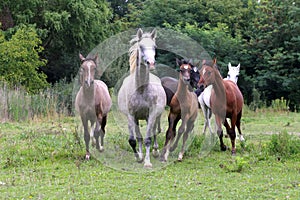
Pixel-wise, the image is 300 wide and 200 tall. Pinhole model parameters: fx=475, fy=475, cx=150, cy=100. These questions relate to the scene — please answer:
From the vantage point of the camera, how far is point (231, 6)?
99.7 ft

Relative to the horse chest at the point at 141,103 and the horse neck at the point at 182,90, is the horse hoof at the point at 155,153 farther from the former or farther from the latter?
the horse neck at the point at 182,90

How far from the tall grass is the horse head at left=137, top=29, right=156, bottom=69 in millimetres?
8090

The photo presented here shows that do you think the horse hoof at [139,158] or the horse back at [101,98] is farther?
the horse back at [101,98]

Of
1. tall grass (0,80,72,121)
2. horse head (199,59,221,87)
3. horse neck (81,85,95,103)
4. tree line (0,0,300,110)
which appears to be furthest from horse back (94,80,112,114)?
tree line (0,0,300,110)

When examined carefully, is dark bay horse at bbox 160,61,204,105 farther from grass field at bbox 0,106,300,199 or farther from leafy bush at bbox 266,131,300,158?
leafy bush at bbox 266,131,300,158

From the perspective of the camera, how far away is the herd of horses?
8.12m

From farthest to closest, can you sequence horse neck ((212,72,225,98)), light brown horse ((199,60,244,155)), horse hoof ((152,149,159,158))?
horse neck ((212,72,225,98))
light brown horse ((199,60,244,155))
horse hoof ((152,149,159,158))

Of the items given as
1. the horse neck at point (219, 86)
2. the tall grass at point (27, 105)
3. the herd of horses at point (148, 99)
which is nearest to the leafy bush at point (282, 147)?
the herd of horses at point (148, 99)

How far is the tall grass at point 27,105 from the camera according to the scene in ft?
49.1

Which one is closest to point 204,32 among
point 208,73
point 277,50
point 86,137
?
point 277,50

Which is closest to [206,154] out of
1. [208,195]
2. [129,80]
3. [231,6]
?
[129,80]

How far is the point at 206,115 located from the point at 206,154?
9.57ft

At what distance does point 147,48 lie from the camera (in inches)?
298

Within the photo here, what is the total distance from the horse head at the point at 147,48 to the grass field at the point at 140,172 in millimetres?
1752
